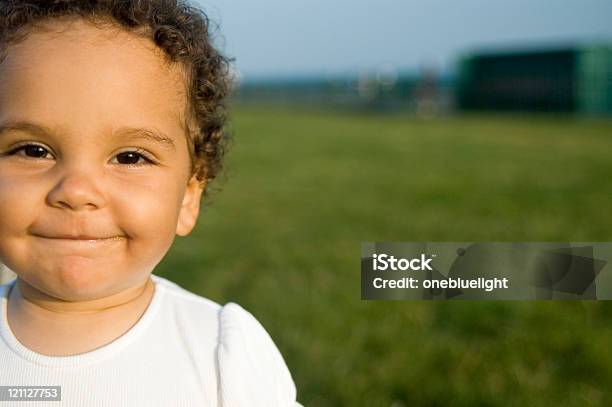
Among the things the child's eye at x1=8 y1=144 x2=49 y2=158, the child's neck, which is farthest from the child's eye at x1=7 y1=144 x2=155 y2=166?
the child's neck

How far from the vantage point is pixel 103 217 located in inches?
64.5

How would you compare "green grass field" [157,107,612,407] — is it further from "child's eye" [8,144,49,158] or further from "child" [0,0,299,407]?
"child's eye" [8,144,49,158]

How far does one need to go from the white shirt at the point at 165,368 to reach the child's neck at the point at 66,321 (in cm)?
2

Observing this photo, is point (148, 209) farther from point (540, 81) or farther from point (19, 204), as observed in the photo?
point (540, 81)

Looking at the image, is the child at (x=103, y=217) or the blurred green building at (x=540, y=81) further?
the blurred green building at (x=540, y=81)

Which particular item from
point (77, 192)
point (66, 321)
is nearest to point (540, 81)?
point (66, 321)

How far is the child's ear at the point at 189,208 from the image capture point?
6.52ft

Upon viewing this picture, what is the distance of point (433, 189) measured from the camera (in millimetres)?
9047

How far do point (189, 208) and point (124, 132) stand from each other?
0.40 m

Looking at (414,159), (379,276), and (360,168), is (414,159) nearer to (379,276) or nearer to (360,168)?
(360,168)

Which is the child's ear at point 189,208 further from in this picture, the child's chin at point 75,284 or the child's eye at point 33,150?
the child's eye at point 33,150

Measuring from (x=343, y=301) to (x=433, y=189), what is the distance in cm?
481

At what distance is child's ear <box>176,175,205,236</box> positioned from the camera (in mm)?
1988

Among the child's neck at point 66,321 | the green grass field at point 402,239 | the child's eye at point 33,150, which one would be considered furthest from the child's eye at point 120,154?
the green grass field at point 402,239
